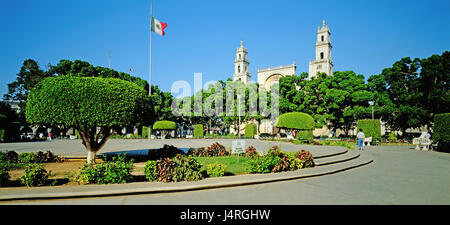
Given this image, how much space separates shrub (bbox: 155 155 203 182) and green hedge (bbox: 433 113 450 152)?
2115cm

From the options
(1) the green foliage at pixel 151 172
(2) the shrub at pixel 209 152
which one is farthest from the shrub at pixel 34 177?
(2) the shrub at pixel 209 152

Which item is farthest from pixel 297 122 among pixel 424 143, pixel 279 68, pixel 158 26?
pixel 279 68

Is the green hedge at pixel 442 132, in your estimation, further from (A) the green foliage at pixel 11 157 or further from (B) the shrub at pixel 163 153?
(A) the green foliage at pixel 11 157

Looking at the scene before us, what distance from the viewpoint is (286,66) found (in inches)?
2363

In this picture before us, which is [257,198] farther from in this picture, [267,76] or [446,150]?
[267,76]

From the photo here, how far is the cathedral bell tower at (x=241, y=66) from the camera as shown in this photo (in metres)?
69.0

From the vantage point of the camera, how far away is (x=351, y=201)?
221 inches

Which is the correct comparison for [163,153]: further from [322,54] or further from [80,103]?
[322,54]

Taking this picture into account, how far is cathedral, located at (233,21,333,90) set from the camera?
53250mm

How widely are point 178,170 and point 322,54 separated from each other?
180 feet

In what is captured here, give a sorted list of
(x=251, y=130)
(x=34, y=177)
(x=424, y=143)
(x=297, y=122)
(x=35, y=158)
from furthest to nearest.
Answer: (x=251, y=130) → (x=297, y=122) → (x=424, y=143) → (x=35, y=158) → (x=34, y=177)

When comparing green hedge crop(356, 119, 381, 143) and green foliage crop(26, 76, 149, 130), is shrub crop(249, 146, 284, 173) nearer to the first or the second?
green foliage crop(26, 76, 149, 130)

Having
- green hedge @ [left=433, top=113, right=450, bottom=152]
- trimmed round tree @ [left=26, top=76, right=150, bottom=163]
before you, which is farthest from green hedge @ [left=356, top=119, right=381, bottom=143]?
trimmed round tree @ [left=26, top=76, right=150, bottom=163]
